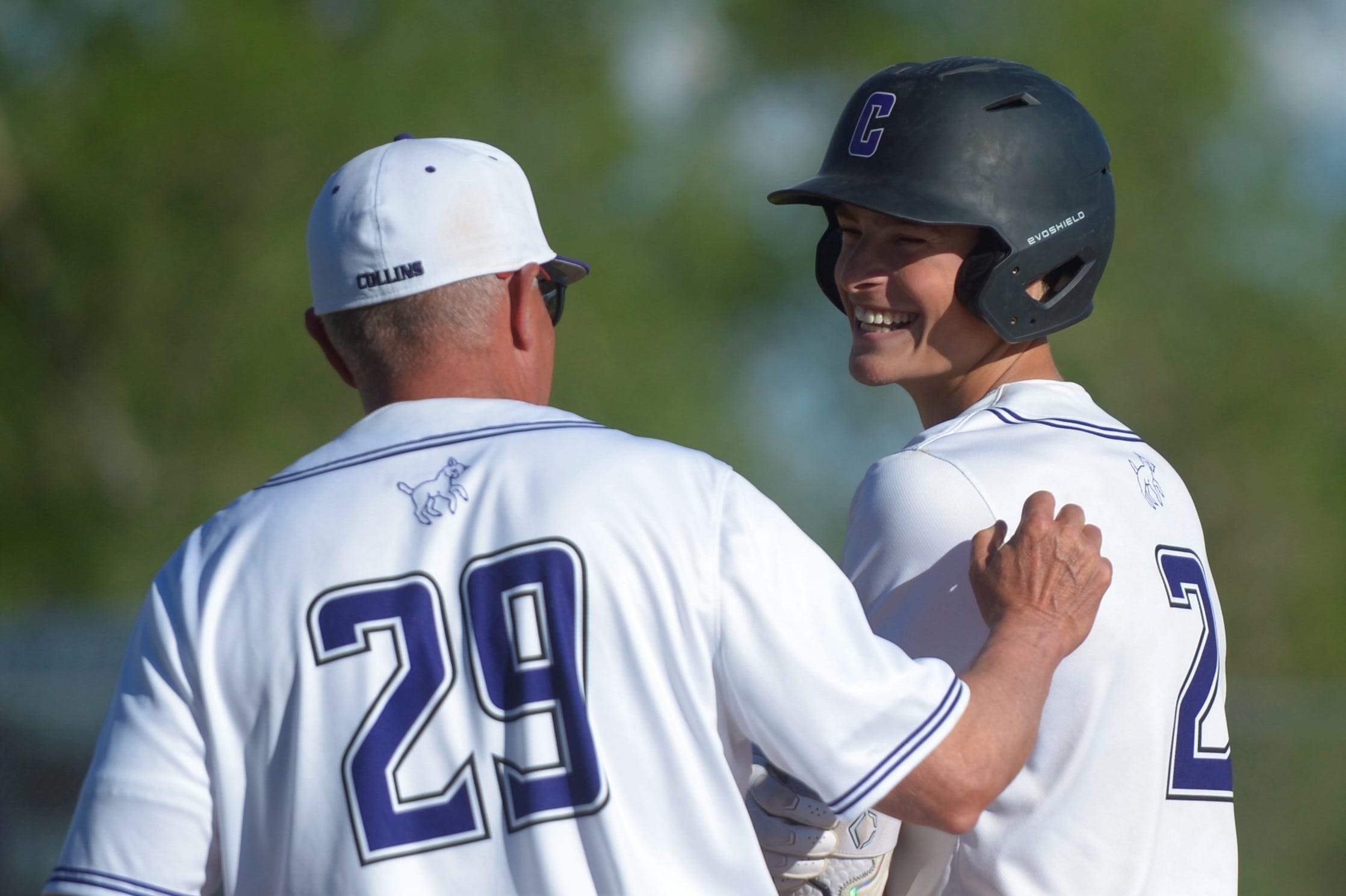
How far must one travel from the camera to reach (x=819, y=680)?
247 cm

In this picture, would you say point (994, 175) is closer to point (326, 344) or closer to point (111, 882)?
point (326, 344)

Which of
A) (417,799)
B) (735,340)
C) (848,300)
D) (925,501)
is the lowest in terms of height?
(417,799)

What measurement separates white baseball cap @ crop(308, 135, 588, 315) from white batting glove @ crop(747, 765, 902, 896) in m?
1.15

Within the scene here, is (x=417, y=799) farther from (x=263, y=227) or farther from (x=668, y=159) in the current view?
(x=668, y=159)

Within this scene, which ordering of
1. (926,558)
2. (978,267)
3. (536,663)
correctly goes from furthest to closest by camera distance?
1. (978,267)
2. (926,558)
3. (536,663)

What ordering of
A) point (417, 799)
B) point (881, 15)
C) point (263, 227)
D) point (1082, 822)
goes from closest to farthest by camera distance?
point (417, 799) < point (1082, 822) < point (263, 227) < point (881, 15)

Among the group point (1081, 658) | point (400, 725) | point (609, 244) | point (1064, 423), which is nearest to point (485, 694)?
point (400, 725)

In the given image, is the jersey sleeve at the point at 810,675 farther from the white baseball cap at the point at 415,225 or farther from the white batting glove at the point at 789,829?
the white baseball cap at the point at 415,225

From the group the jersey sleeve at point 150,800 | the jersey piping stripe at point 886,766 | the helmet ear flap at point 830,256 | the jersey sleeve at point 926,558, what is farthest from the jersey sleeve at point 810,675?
the helmet ear flap at point 830,256

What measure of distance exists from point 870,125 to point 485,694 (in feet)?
6.02

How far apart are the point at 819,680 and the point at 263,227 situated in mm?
16667

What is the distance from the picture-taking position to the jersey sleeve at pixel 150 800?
2.51 metres

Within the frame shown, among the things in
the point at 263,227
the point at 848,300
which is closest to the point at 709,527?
the point at 848,300

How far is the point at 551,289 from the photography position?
3076 millimetres
